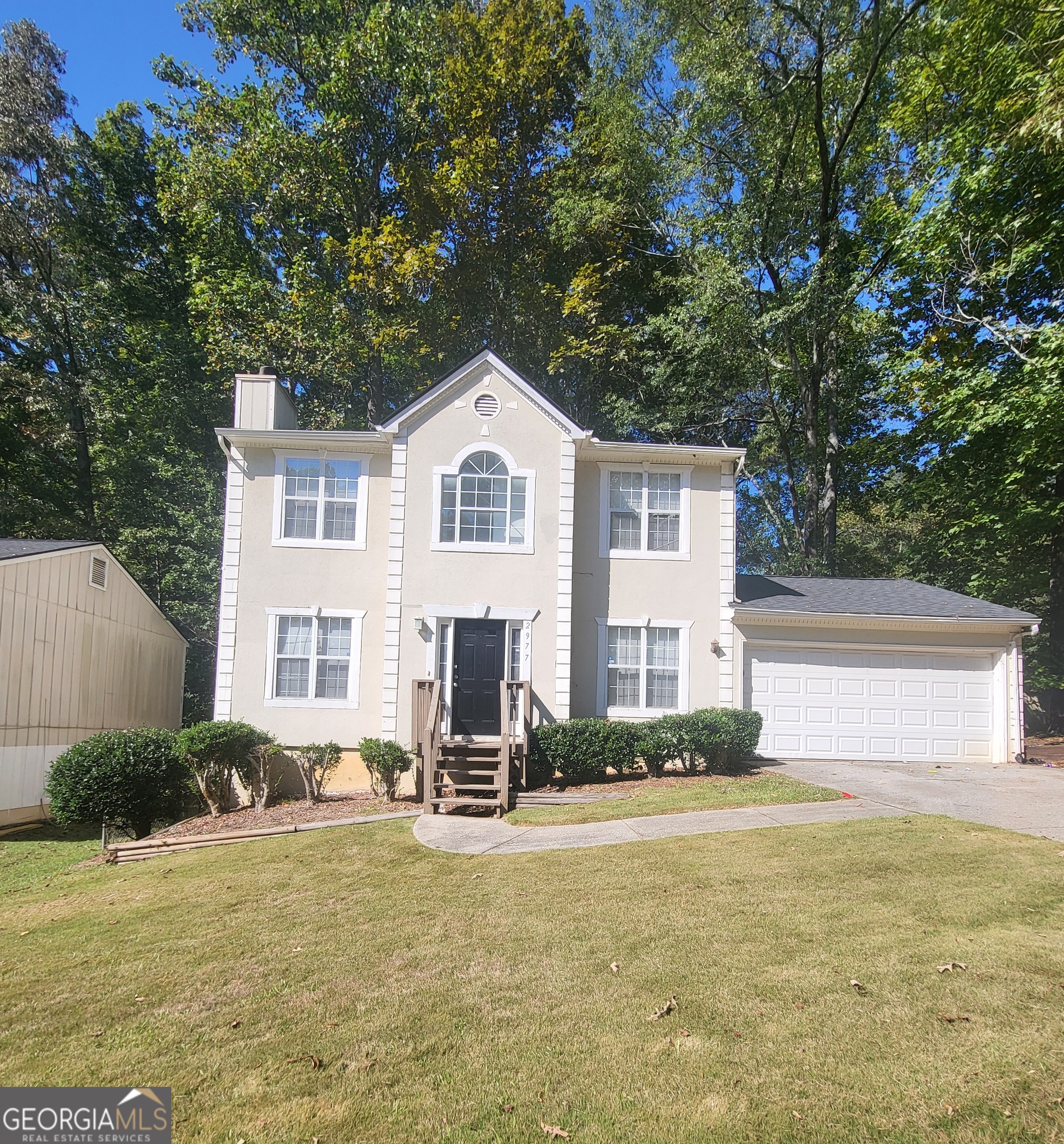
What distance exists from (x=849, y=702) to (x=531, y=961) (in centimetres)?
1141

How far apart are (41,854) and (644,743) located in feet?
29.5

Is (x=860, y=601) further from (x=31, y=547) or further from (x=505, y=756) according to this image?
(x=31, y=547)

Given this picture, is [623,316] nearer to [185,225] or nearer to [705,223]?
[705,223]

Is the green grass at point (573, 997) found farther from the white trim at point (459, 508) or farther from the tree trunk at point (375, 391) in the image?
the tree trunk at point (375, 391)

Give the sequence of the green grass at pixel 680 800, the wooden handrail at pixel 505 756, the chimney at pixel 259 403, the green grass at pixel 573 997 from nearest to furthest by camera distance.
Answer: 1. the green grass at pixel 573 997
2. the green grass at pixel 680 800
3. the wooden handrail at pixel 505 756
4. the chimney at pixel 259 403

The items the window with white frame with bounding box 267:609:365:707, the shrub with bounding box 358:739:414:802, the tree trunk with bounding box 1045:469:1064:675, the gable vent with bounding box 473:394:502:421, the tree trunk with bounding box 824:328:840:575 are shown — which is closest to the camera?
the shrub with bounding box 358:739:414:802

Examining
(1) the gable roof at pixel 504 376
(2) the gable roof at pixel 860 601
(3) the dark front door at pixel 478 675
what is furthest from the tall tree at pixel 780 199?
(3) the dark front door at pixel 478 675

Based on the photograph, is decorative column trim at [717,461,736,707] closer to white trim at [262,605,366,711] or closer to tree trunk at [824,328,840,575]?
white trim at [262,605,366,711]

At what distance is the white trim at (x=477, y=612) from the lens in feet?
44.3

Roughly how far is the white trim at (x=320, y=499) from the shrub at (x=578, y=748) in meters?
5.12

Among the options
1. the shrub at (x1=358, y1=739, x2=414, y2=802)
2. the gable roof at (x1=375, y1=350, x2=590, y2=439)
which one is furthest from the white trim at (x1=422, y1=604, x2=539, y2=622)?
the gable roof at (x1=375, y1=350, x2=590, y2=439)

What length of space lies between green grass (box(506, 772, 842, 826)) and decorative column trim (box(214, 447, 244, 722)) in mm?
6249

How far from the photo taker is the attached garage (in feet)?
48.1

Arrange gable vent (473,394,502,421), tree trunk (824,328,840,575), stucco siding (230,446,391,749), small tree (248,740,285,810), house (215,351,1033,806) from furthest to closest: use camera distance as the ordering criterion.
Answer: tree trunk (824,328,840,575) < gable vent (473,394,502,421) < stucco siding (230,446,391,749) < house (215,351,1033,806) < small tree (248,740,285,810)
